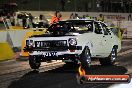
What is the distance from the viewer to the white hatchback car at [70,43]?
11.5m

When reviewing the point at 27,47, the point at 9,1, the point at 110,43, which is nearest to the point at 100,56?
the point at 110,43

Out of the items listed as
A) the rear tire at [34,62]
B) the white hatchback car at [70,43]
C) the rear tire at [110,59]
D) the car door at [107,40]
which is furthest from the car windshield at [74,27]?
the rear tire at [110,59]

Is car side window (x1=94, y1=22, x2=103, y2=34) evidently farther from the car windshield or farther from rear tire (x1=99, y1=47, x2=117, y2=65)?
rear tire (x1=99, y1=47, x2=117, y2=65)

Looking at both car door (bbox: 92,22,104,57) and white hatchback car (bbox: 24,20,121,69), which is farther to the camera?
car door (bbox: 92,22,104,57)

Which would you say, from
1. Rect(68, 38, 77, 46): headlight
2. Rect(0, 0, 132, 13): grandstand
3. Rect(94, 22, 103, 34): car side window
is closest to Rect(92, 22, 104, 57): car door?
Rect(94, 22, 103, 34): car side window

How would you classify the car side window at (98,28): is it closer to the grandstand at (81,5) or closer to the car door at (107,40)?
the car door at (107,40)

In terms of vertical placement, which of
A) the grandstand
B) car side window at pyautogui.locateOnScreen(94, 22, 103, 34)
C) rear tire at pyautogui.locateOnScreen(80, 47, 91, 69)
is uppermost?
the grandstand

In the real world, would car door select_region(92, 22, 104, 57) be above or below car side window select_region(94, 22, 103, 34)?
below

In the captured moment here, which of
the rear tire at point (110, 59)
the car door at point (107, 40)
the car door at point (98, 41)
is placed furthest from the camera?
the rear tire at point (110, 59)

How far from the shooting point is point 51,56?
11602mm

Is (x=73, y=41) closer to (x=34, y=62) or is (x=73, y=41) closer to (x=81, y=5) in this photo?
(x=34, y=62)

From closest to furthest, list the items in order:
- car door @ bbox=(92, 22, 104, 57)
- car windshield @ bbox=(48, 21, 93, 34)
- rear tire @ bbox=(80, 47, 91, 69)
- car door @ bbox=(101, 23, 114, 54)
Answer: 1. rear tire @ bbox=(80, 47, 91, 69)
2. car windshield @ bbox=(48, 21, 93, 34)
3. car door @ bbox=(92, 22, 104, 57)
4. car door @ bbox=(101, 23, 114, 54)

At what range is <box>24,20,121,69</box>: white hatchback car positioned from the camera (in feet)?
37.8

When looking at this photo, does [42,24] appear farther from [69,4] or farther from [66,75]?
[66,75]
